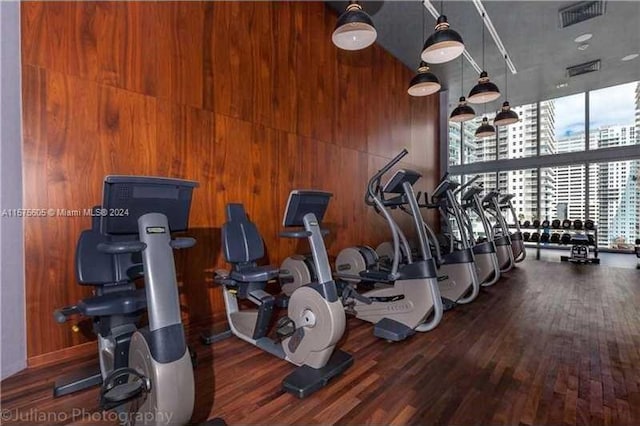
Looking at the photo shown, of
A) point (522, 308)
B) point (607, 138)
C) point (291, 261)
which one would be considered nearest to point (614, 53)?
point (607, 138)

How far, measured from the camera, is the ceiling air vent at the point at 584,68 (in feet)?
21.9

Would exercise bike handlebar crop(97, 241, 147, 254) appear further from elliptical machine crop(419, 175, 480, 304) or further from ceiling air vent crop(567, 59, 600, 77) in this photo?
ceiling air vent crop(567, 59, 600, 77)

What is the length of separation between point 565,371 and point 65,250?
4300 millimetres

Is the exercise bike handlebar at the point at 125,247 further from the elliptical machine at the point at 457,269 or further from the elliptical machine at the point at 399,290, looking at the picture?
the elliptical machine at the point at 457,269

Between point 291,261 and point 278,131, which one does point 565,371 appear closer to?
point 291,261

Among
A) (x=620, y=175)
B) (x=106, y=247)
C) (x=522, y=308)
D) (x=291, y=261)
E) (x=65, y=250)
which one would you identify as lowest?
(x=522, y=308)

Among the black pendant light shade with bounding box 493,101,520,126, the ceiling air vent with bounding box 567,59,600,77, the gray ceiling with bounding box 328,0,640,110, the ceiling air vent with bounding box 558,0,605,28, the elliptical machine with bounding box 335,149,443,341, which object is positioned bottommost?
the elliptical machine with bounding box 335,149,443,341

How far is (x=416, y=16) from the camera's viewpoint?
520cm

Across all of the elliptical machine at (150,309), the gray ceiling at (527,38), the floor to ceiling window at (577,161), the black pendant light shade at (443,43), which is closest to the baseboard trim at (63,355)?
the elliptical machine at (150,309)

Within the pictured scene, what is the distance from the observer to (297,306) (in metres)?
2.39

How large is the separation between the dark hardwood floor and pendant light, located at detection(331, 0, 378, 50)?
10.9ft

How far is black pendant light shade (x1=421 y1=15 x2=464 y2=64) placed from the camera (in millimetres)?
3459

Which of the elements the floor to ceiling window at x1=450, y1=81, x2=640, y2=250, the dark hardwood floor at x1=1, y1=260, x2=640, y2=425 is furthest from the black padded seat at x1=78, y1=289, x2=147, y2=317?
the floor to ceiling window at x1=450, y1=81, x2=640, y2=250

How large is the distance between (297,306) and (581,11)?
21.6ft
